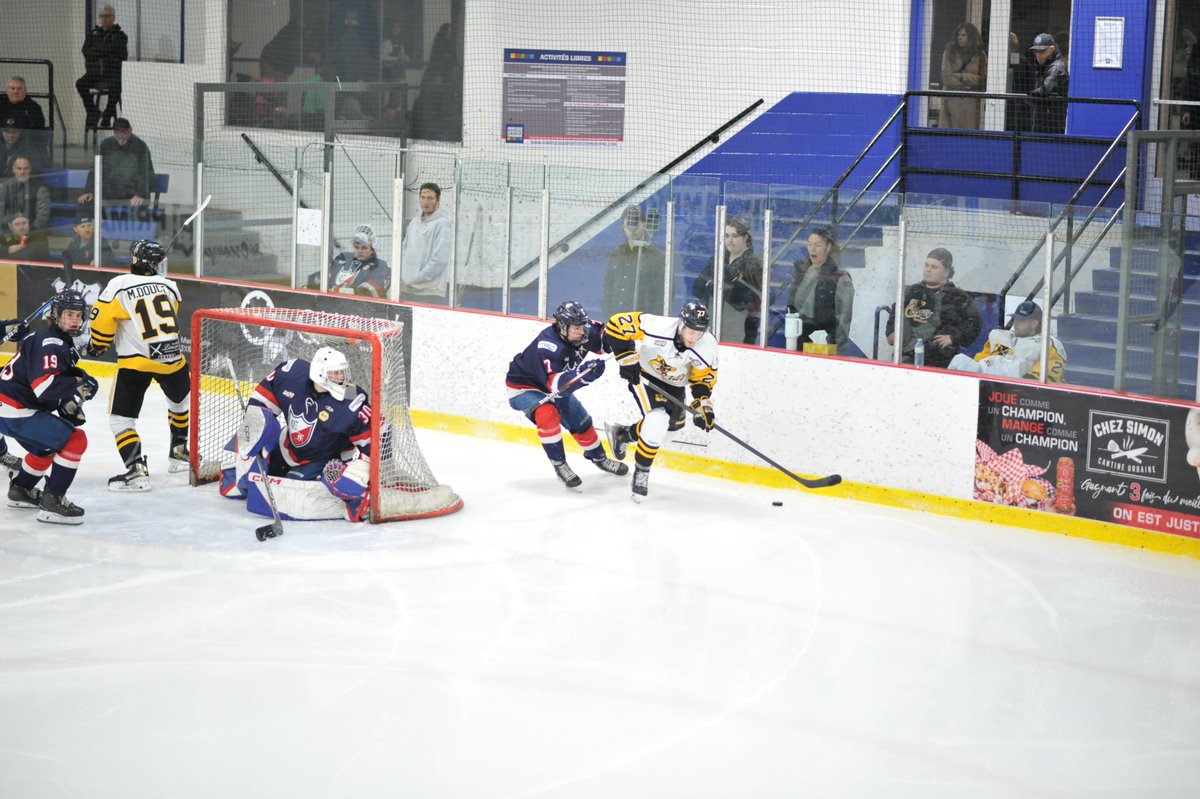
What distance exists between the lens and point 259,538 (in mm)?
6488

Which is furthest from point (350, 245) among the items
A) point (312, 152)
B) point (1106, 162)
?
point (1106, 162)

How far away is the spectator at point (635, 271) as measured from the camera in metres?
8.23

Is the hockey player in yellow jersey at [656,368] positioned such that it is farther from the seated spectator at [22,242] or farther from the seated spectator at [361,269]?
the seated spectator at [22,242]

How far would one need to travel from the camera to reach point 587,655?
5195 millimetres

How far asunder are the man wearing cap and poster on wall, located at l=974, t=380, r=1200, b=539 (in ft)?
11.6

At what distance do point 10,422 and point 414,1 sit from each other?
7.18 meters

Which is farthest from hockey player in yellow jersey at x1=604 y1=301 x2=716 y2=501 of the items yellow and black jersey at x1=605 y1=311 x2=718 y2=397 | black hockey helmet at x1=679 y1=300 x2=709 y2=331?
black hockey helmet at x1=679 y1=300 x2=709 y2=331

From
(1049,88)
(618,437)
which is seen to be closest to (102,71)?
(618,437)

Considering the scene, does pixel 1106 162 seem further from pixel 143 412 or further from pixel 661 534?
pixel 143 412

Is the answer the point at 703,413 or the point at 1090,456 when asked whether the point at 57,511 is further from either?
the point at 1090,456

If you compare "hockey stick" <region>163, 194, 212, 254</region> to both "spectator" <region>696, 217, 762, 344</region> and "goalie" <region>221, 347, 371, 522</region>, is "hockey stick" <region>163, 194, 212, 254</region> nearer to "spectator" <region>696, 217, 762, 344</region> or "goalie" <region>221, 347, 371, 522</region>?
"goalie" <region>221, 347, 371, 522</region>

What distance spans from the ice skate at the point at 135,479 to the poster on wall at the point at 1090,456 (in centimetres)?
427

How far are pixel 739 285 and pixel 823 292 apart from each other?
1.67ft

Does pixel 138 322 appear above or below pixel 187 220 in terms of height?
below
